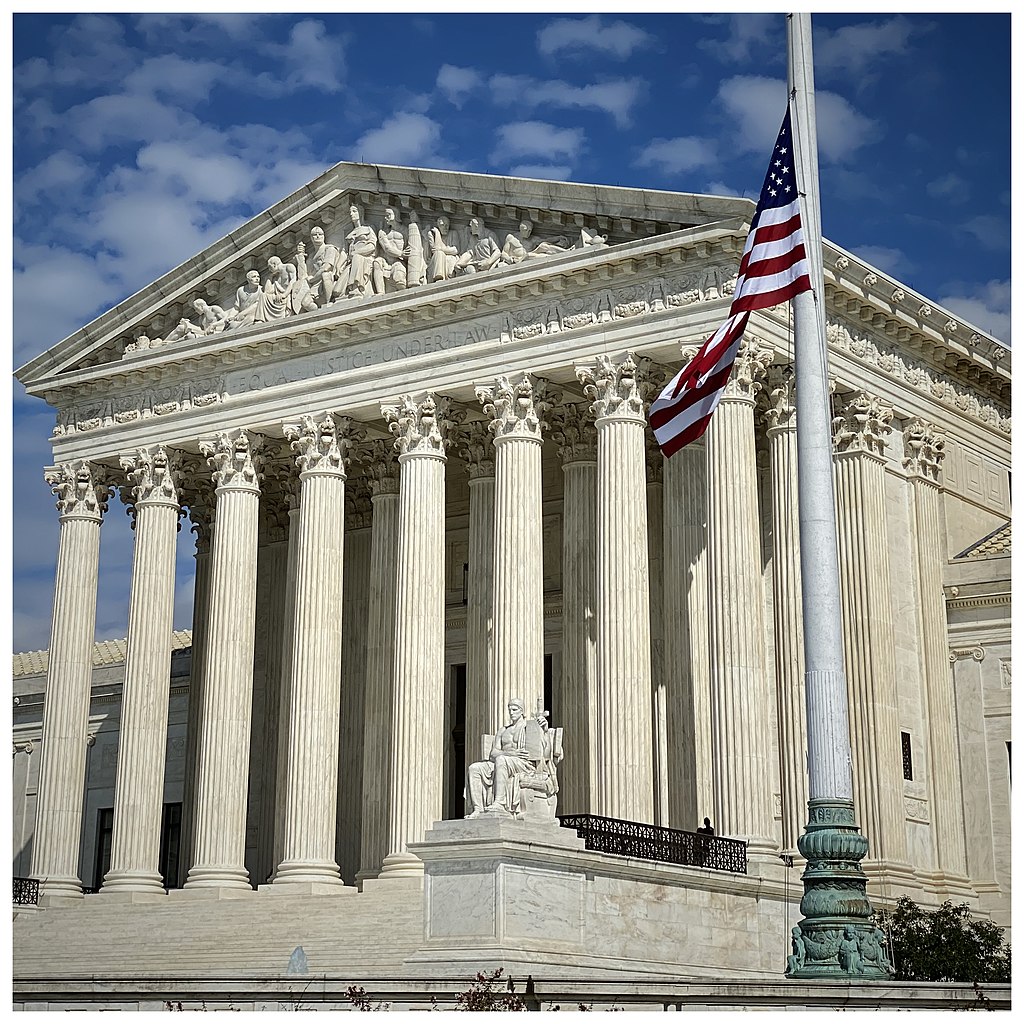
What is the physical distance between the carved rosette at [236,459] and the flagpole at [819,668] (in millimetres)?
25281

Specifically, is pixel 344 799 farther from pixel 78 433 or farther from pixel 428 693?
pixel 78 433

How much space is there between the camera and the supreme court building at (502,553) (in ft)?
124

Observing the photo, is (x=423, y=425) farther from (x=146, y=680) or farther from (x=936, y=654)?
(x=936, y=654)

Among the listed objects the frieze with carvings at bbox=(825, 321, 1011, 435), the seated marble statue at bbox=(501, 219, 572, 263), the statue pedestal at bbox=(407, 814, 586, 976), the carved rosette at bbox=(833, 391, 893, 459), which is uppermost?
the seated marble statue at bbox=(501, 219, 572, 263)

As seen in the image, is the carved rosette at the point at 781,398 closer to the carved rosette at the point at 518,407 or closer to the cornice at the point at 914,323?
the cornice at the point at 914,323

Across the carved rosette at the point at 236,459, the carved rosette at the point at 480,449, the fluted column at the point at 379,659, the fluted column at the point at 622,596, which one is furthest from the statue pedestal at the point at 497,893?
the carved rosette at the point at 236,459

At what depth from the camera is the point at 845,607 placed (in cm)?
4069

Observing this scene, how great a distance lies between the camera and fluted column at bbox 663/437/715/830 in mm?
39531

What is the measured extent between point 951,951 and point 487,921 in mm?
9392

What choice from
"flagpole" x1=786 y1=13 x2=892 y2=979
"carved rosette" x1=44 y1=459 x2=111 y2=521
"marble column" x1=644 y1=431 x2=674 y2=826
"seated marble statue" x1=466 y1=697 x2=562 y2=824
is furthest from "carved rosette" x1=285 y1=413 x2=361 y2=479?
"flagpole" x1=786 y1=13 x2=892 y2=979

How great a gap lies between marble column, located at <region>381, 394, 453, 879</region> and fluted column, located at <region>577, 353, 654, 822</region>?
497 cm

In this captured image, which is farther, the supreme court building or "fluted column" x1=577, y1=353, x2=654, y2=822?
the supreme court building

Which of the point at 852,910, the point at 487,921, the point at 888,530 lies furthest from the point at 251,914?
the point at 852,910

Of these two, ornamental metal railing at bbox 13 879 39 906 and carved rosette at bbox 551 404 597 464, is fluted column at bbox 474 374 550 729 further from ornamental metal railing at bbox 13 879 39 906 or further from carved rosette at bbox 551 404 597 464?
ornamental metal railing at bbox 13 879 39 906
